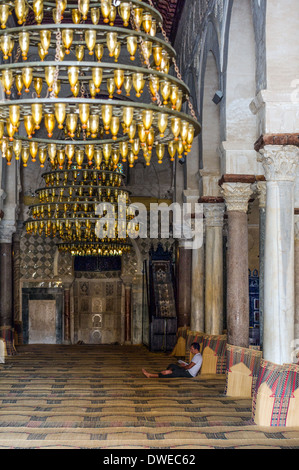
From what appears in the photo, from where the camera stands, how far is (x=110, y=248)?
14734mm

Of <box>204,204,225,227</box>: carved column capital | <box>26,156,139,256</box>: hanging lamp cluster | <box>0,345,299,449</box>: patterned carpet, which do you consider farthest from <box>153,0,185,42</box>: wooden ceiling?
<box>0,345,299,449</box>: patterned carpet

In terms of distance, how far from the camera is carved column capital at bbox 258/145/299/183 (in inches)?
259

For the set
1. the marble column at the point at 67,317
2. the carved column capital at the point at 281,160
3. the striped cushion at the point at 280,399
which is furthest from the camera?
the marble column at the point at 67,317

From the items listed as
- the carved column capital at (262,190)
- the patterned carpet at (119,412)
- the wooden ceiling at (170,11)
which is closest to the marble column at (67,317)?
the patterned carpet at (119,412)

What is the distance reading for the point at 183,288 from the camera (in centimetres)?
1459

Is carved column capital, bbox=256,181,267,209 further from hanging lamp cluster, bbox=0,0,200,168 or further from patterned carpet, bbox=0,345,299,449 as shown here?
patterned carpet, bbox=0,345,299,449

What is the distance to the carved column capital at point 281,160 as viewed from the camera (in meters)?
6.57

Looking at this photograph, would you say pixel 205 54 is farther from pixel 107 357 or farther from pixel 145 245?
pixel 145 245

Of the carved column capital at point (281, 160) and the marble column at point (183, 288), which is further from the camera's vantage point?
the marble column at point (183, 288)

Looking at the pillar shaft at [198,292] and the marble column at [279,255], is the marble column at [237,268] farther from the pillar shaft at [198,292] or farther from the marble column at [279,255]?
the pillar shaft at [198,292]

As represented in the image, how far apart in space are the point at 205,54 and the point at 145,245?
814 cm

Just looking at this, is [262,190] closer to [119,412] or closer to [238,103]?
[238,103]

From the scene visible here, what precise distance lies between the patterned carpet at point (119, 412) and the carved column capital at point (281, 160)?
2602 mm
